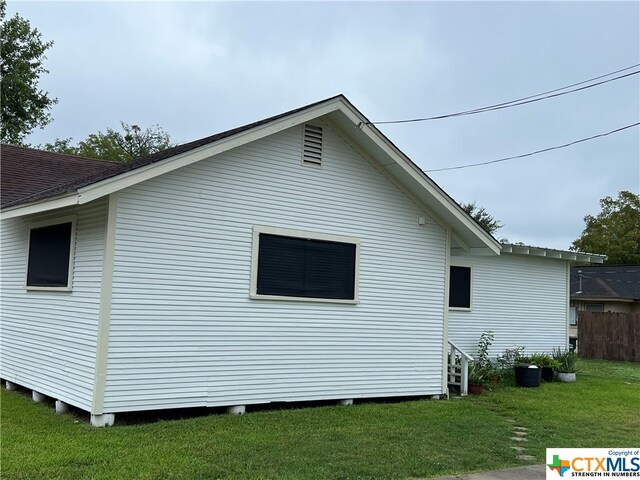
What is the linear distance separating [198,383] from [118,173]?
2985 millimetres

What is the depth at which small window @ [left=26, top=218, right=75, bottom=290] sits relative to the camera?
8.55m

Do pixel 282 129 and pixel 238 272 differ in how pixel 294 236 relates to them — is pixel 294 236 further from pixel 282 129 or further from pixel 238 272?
pixel 282 129

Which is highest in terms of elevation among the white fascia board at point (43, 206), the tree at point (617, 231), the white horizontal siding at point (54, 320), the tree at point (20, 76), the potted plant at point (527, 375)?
the tree at point (20, 76)

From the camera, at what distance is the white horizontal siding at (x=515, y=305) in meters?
13.5

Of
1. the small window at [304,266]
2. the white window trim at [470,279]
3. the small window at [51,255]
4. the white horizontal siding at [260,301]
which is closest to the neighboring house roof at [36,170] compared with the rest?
the small window at [51,255]

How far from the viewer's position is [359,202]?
32.9 feet

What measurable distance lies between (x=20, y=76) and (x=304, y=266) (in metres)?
21.8

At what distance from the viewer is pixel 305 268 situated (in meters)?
9.35

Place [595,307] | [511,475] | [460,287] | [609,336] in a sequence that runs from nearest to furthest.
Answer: [511,475], [460,287], [609,336], [595,307]

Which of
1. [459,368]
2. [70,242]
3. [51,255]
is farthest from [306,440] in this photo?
[459,368]

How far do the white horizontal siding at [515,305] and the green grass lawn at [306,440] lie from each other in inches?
122

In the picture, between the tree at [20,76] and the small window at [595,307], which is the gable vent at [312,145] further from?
the small window at [595,307]

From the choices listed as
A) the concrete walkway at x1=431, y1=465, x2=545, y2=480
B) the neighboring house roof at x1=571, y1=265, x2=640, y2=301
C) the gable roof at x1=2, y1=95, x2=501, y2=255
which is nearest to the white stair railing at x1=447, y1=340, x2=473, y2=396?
the gable roof at x1=2, y1=95, x2=501, y2=255

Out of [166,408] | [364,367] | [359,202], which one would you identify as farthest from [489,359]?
[166,408]
